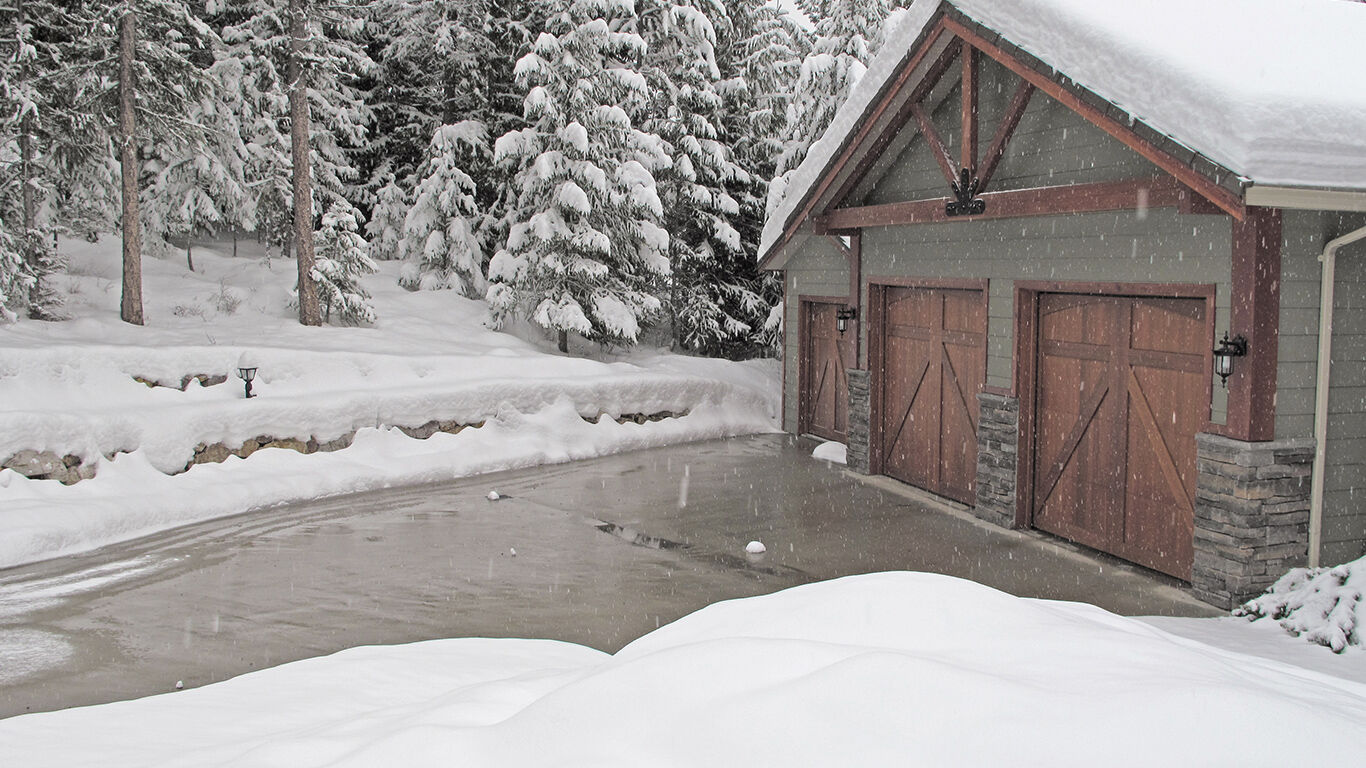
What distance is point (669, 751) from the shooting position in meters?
3.03

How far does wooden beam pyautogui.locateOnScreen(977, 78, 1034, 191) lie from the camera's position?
30.1 ft

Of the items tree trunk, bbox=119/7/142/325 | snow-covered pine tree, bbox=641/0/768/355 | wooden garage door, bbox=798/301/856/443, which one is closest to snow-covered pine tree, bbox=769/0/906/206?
snow-covered pine tree, bbox=641/0/768/355

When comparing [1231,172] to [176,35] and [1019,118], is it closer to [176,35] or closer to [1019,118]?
[1019,118]

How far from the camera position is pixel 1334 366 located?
7.51m

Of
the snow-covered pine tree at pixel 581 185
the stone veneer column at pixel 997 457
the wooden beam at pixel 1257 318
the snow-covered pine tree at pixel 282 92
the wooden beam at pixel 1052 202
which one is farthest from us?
the snow-covered pine tree at pixel 282 92

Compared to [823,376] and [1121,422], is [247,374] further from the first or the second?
[1121,422]

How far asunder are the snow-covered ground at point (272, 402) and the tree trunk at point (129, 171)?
18.3 inches

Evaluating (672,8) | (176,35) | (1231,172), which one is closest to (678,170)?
(672,8)

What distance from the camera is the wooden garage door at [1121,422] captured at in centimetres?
820

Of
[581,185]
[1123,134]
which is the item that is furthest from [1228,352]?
[581,185]

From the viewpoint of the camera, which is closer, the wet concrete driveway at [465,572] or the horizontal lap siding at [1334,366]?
the wet concrete driveway at [465,572]

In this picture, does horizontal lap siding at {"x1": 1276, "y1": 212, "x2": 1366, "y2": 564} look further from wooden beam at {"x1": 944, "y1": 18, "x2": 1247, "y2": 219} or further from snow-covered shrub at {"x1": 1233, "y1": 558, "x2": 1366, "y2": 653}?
wooden beam at {"x1": 944, "y1": 18, "x2": 1247, "y2": 219}

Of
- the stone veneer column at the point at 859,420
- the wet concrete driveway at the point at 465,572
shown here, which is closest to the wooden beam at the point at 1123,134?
the wet concrete driveway at the point at 465,572

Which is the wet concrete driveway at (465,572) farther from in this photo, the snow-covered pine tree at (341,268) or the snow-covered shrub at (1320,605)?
the snow-covered pine tree at (341,268)
